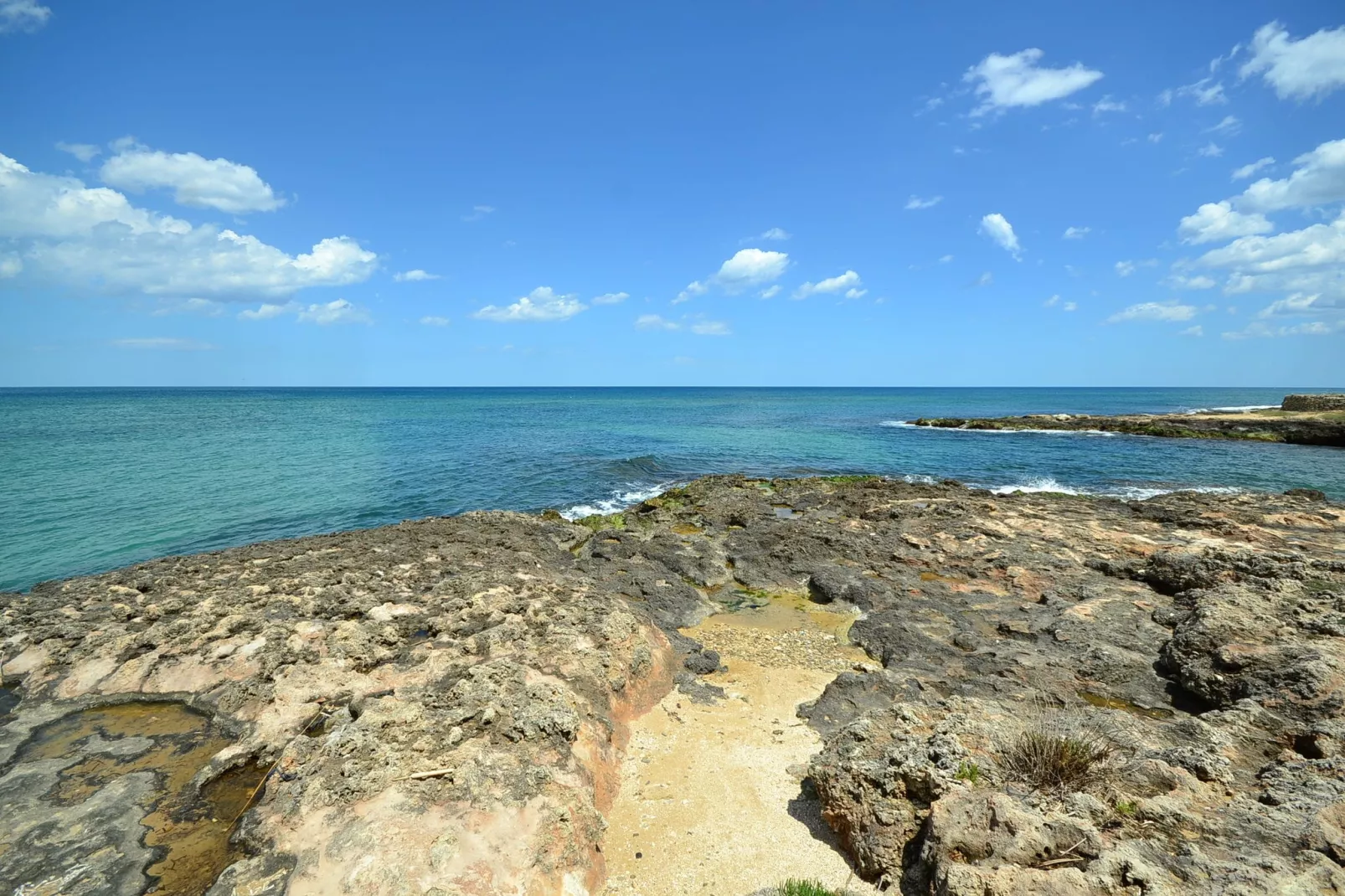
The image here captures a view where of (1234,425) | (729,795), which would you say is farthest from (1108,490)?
(1234,425)

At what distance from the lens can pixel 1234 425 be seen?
51.2 m

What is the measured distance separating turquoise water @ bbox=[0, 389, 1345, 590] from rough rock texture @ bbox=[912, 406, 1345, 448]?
176 inches

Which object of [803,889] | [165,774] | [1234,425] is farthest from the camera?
[1234,425]

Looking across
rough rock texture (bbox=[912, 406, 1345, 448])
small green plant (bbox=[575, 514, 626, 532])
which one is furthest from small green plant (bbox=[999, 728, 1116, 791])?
rough rock texture (bbox=[912, 406, 1345, 448])

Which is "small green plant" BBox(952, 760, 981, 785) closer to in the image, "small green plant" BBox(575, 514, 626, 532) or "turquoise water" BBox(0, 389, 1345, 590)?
"small green plant" BBox(575, 514, 626, 532)

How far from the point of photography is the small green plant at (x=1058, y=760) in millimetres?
5809

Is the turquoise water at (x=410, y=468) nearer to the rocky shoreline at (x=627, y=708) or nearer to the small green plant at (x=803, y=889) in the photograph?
the rocky shoreline at (x=627, y=708)

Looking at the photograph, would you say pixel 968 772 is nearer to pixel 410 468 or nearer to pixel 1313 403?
pixel 410 468

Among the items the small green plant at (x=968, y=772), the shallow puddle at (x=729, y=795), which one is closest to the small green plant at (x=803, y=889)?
the shallow puddle at (x=729, y=795)

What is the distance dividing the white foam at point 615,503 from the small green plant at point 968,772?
1807 centimetres

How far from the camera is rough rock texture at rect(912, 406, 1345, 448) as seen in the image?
45.4m

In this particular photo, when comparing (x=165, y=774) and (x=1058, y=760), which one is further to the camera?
(x=165, y=774)

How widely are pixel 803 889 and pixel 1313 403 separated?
79.8m

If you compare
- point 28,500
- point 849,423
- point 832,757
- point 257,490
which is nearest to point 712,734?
point 832,757
